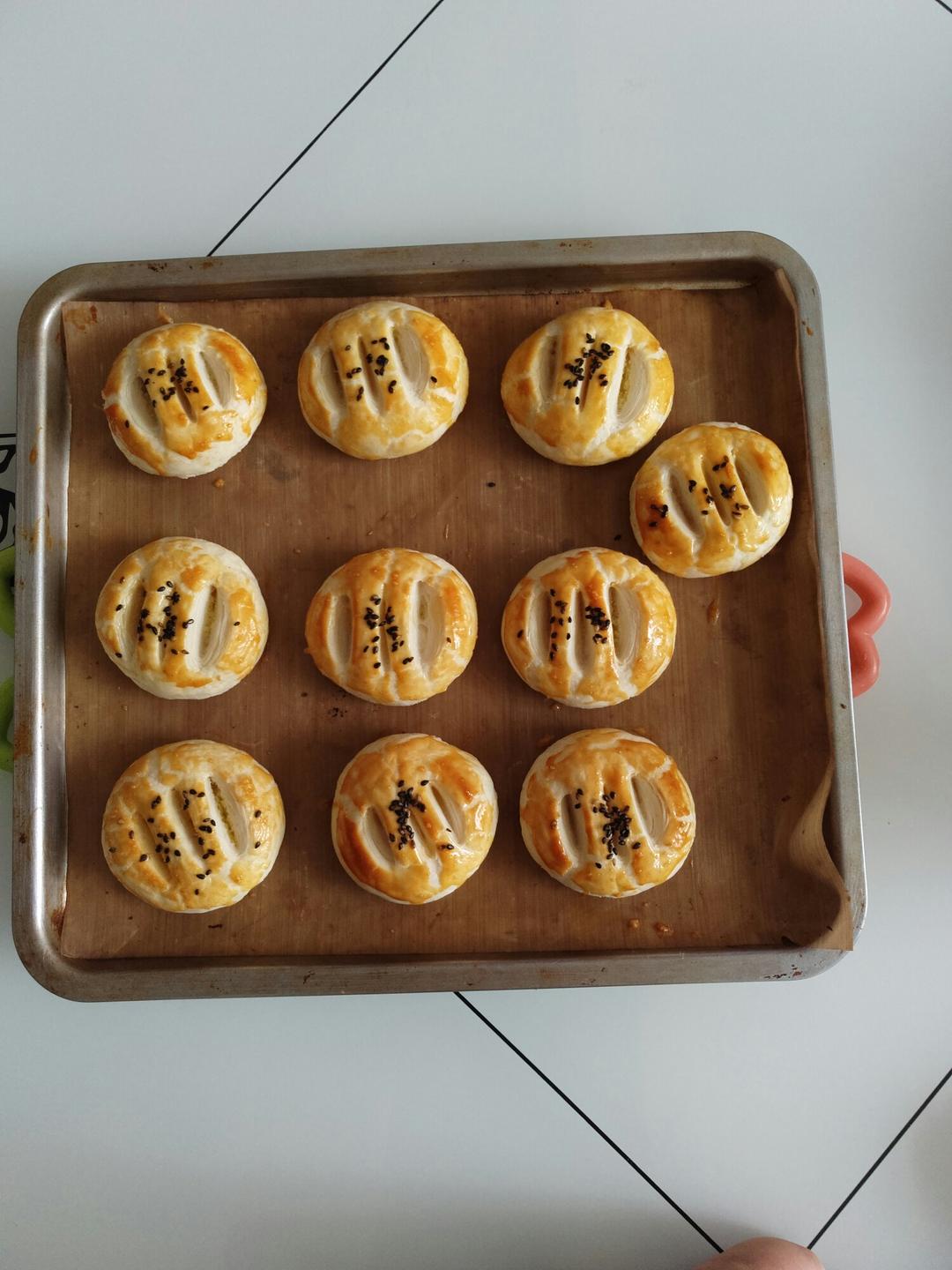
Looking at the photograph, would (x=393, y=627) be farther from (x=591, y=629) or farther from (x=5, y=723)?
(x=5, y=723)

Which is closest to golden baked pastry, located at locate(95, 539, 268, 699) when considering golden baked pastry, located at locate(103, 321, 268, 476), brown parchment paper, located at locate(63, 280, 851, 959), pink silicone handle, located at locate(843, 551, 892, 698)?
brown parchment paper, located at locate(63, 280, 851, 959)

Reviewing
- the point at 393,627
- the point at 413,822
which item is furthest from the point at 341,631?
the point at 413,822

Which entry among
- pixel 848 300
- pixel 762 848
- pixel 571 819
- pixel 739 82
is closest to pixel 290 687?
pixel 571 819

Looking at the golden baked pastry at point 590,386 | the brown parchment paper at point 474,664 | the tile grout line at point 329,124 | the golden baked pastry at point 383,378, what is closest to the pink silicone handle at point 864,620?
the brown parchment paper at point 474,664

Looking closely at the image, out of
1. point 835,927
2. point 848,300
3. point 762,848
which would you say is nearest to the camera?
point 835,927

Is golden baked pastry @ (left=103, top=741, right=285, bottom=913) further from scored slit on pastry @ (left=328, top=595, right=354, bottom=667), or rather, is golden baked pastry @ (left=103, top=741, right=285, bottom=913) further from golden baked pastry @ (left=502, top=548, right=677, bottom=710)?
golden baked pastry @ (left=502, top=548, right=677, bottom=710)

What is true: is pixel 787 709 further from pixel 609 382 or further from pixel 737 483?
pixel 609 382
